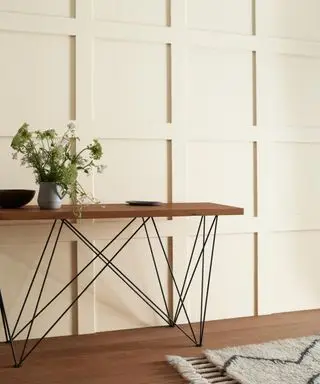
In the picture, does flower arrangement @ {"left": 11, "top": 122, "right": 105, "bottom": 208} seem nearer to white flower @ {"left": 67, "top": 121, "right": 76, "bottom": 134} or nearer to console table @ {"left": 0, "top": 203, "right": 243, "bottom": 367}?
white flower @ {"left": 67, "top": 121, "right": 76, "bottom": 134}

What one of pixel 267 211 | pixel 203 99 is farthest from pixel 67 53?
pixel 267 211

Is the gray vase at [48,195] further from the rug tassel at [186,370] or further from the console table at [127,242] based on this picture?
the rug tassel at [186,370]

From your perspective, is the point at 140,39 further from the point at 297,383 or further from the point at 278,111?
the point at 297,383

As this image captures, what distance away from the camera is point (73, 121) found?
2914 millimetres

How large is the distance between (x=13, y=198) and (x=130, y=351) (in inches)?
37.6

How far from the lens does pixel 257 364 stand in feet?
7.83

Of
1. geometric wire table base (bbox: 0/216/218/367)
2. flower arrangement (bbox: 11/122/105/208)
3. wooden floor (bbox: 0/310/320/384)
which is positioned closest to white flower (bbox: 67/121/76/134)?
flower arrangement (bbox: 11/122/105/208)

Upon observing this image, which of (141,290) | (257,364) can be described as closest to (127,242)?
(141,290)

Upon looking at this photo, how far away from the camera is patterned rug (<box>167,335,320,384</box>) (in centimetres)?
223

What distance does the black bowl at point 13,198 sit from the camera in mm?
2465

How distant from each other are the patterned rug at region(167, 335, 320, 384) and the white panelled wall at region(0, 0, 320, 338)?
0.64 m

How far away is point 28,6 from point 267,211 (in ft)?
6.08

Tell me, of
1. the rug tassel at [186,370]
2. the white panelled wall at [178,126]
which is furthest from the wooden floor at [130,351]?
the white panelled wall at [178,126]

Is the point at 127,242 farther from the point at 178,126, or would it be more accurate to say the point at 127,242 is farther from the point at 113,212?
the point at 178,126
